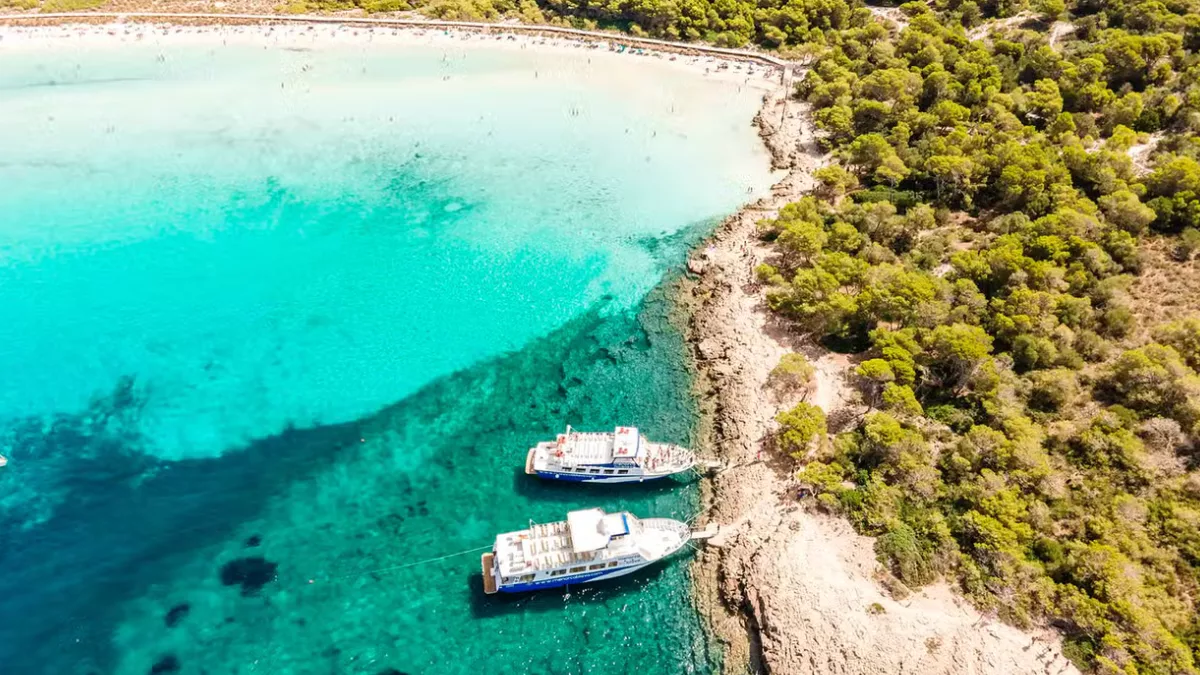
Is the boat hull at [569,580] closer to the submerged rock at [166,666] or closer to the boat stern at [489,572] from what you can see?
the boat stern at [489,572]

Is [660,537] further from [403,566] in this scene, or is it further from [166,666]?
[166,666]

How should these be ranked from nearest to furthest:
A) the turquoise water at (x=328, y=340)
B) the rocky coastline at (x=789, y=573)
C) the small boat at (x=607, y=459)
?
the rocky coastline at (x=789, y=573) < the turquoise water at (x=328, y=340) < the small boat at (x=607, y=459)

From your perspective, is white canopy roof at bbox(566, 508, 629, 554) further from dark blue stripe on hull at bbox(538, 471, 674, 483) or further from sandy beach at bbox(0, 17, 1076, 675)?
sandy beach at bbox(0, 17, 1076, 675)

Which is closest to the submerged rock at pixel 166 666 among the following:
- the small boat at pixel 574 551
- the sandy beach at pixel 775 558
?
the small boat at pixel 574 551

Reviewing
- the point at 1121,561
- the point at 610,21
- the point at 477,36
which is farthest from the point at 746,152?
the point at 1121,561

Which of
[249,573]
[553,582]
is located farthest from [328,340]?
[553,582]

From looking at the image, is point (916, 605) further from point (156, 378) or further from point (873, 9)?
point (873, 9)

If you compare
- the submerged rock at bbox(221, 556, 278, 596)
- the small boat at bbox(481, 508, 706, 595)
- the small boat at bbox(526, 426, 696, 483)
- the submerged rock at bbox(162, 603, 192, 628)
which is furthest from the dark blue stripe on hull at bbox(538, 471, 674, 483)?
the submerged rock at bbox(162, 603, 192, 628)
